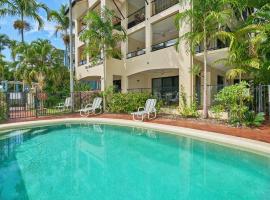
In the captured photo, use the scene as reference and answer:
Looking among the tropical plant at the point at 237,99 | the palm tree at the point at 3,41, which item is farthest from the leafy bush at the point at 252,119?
the palm tree at the point at 3,41

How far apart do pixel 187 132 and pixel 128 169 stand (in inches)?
173

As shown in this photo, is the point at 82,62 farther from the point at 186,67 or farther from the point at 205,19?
the point at 205,19

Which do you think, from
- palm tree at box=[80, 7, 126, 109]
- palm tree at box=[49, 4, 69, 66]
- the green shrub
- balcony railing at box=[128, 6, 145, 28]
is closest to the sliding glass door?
palm tree at box=[80, 7, 126, 109]

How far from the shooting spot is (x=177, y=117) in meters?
14.8

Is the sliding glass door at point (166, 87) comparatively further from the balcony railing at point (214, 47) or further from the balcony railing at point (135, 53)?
the balcony railing at point (214, 47)

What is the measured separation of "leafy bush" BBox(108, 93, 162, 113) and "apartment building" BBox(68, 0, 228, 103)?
180 cm

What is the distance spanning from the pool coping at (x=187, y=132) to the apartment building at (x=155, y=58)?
474 centimetres

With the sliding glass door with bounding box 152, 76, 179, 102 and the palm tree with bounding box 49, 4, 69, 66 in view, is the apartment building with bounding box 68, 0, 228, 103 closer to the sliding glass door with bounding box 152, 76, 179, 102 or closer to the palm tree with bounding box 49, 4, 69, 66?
the sliding glass door with bounding box 152, 76, 179, 102

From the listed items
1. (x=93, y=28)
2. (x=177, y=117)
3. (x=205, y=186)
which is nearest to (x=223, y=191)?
(x=205, y=186)

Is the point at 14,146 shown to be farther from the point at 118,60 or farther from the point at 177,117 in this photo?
the point at 118,60

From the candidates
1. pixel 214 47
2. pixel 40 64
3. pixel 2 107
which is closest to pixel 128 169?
pixel 2 107

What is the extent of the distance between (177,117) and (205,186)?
906cm

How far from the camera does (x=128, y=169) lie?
7.02 metres

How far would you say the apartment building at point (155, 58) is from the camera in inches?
642
